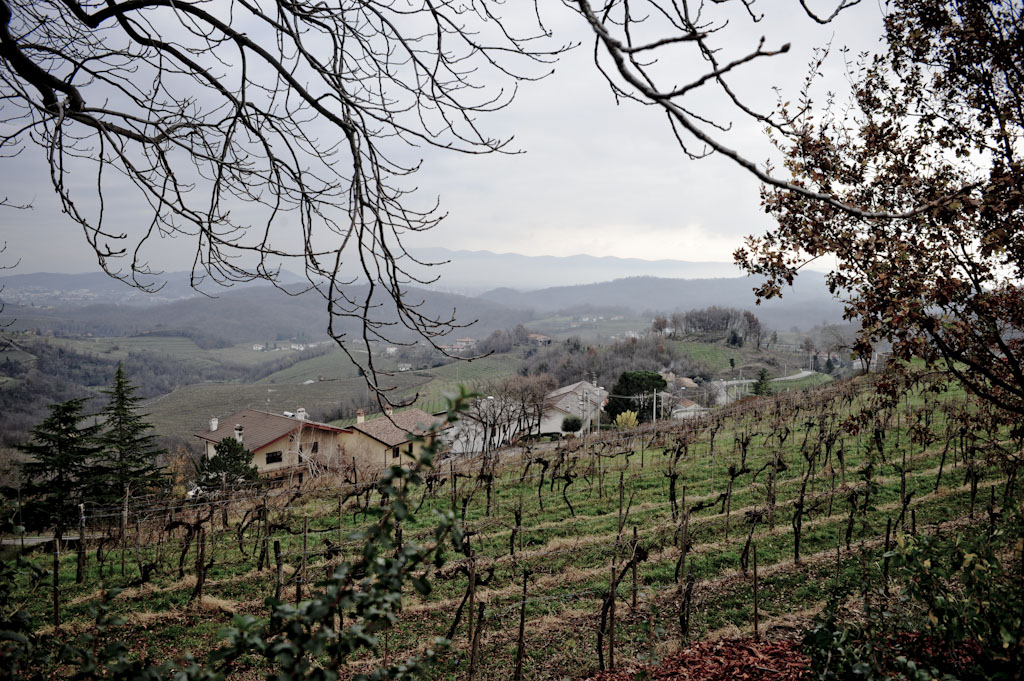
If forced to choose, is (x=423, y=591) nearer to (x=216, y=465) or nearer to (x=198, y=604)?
(x=198, y=604)

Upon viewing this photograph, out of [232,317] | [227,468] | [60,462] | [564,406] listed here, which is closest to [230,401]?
[564,406]

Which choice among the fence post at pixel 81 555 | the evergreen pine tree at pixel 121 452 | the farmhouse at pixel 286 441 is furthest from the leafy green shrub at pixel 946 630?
the farmhouse at pixel 286 441

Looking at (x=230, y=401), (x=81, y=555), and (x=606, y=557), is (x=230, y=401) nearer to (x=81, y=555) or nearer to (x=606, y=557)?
(x=81, y=555)

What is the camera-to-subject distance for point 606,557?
8281mm

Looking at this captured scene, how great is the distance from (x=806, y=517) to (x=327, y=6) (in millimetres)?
9683

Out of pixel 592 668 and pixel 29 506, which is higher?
pixel 592 668

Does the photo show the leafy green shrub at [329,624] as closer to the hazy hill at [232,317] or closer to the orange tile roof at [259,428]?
the orange tile roof at [259,428]

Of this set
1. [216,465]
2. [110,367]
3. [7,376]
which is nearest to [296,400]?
[110,367]

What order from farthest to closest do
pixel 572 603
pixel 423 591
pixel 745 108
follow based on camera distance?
pixel 572 603, pixel 423 591, pixel 745 108

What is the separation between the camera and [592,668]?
527 cm

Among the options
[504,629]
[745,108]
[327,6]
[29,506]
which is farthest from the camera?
[29,506]

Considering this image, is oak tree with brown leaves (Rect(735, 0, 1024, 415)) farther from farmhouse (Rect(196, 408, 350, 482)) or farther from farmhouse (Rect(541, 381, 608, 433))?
farmhouse (Rect(541, 381, 608, 433))

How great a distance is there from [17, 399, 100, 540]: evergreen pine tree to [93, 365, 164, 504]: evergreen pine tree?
0.63m

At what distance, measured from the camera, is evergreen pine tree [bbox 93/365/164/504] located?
18219 millimetres
